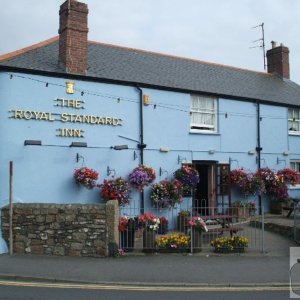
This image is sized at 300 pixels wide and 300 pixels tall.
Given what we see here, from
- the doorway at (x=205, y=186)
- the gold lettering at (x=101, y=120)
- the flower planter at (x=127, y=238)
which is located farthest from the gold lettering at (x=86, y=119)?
the doorway at (x=205, y=186)

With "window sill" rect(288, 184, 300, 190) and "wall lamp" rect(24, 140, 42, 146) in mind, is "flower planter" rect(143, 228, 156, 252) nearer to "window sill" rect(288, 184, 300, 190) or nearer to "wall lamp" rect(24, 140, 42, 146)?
"wall lamp" rect(24, 140, 42, 146)

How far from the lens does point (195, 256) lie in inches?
458

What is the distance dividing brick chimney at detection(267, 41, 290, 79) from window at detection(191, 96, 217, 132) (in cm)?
819

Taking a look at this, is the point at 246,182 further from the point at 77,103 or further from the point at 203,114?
the point at 77,103

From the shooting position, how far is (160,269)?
33.1ft

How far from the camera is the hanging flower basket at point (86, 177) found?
14133mm

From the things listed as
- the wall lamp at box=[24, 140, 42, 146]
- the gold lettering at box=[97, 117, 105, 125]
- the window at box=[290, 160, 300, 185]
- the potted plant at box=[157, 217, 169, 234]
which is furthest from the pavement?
the window at box=[290, 160, 300, 185]

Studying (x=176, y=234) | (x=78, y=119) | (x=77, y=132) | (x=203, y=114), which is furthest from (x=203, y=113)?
(x=176, y=234)

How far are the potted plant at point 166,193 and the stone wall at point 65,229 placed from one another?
4033 millimetres

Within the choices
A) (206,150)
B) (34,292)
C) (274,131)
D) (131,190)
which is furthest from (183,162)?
(34,292)

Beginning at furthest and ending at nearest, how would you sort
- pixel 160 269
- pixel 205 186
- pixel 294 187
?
pixel 294 187, pixel 205 186, pixel 160 269

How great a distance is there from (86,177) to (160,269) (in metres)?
4.95

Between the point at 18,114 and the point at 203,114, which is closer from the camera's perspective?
the point at 18,114

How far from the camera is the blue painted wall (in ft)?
44.6
